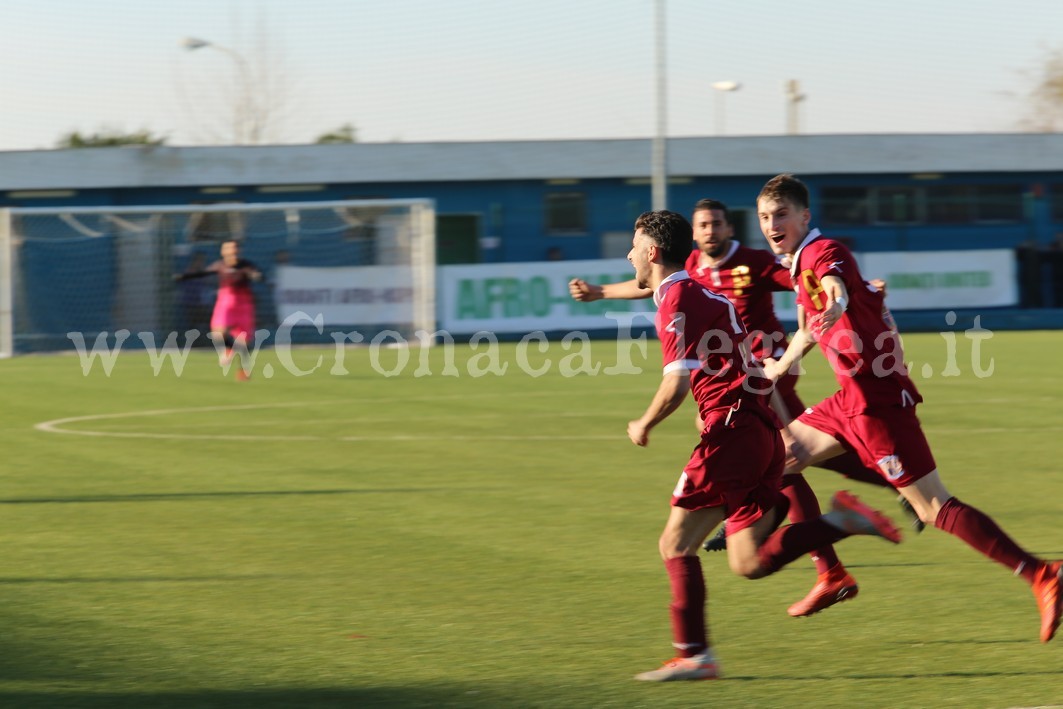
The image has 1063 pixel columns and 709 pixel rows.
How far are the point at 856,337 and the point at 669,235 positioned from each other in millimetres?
1148

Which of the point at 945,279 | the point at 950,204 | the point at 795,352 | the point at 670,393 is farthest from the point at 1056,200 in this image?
the point at 670,393

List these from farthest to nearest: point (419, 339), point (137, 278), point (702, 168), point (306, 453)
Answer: point (702, 168)
point (137, 278)
point (419, 339)
point (306, 453)

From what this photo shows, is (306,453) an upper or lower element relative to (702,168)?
lower

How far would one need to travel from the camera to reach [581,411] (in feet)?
52.4

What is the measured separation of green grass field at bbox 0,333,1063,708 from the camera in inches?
213

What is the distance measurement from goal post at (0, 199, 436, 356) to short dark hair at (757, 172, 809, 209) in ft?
72.0

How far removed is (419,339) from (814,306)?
22.2 metres

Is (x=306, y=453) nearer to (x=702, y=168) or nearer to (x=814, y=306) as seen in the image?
(x=814, y=306)

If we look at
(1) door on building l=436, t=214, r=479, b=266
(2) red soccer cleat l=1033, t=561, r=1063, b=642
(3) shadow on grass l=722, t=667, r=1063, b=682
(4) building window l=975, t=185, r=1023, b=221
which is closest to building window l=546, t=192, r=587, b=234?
(1) door on building l=436, t=214, r=479, b=266

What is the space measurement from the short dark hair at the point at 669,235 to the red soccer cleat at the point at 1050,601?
6.32 ft

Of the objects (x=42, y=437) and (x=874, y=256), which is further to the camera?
(x=874, y=256)

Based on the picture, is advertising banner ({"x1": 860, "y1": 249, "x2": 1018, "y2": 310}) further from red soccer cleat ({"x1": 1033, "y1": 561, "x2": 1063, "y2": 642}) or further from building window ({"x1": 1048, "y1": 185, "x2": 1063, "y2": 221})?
red soccer cleat ({"x1": 1033, "y1": 561, "x2": 1063, "y2": 642})

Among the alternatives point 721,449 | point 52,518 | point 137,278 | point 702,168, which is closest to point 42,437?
point 52,518

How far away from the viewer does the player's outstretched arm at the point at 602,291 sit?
7148mm
